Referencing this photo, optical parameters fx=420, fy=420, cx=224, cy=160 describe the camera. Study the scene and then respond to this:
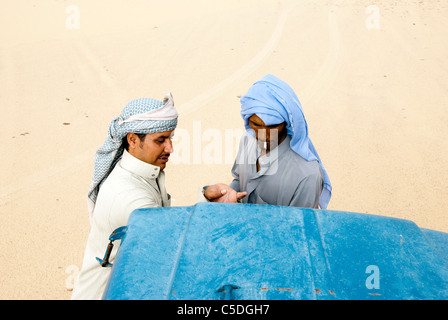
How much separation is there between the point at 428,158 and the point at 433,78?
2.76 m

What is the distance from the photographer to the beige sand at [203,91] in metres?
5.00

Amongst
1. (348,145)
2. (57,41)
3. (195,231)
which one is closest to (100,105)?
(57,41)

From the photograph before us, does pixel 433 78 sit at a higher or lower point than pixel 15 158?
higher

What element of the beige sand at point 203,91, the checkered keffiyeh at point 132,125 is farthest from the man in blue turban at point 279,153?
the beige sand at point 203,91

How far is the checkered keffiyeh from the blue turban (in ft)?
1.73

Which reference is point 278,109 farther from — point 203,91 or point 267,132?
point 203,91

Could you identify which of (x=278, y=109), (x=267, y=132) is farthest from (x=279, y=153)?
(x=278, y=109)

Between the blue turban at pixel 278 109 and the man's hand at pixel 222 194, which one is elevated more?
the blue turban at pixel 278 109

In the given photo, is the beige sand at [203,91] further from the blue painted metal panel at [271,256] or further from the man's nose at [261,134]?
the blue painted metal panel at [271,256]

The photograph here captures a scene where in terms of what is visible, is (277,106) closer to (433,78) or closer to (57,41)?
(433,78)

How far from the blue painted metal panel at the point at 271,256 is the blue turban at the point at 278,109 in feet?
2.84

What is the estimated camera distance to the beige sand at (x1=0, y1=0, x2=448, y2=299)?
5004 mm

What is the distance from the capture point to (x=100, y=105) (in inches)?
→ 279

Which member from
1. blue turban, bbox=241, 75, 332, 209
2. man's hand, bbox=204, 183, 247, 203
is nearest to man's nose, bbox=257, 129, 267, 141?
blue turban, bbox=241, 75, 332, 209
